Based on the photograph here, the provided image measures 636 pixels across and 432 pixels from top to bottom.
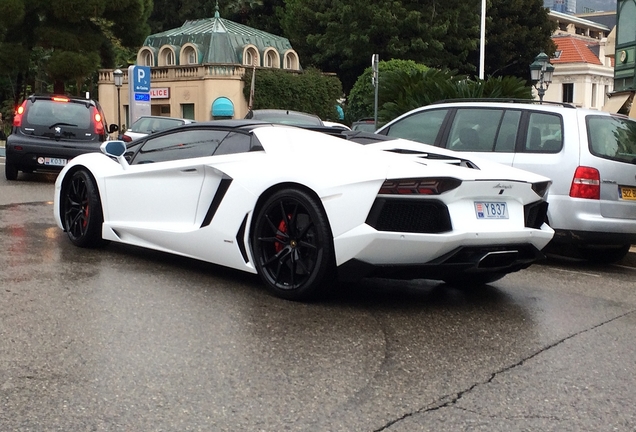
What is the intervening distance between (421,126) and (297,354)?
17.3 feet

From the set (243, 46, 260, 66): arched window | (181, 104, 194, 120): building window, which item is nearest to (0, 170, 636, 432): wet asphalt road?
(181, 104, 194, 120): building window

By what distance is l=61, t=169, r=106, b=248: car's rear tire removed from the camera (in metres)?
7.75

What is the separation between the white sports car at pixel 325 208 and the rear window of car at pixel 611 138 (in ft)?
7.27

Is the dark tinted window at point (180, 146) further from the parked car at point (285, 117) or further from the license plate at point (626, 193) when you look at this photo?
the parked car at point (285, 117)

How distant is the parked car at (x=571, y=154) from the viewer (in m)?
8.16

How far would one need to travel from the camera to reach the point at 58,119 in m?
15.5

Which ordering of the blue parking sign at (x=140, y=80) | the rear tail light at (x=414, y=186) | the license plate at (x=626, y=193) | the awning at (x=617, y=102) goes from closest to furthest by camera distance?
the rear tail light at (x=414, y=186) < the license plate at (x=626, y=193) < the awning at (x=617, y=102) < the blue parking sign at (x=140, y=80)

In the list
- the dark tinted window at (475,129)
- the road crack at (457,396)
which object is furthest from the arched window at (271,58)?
the road crack at (457,396)

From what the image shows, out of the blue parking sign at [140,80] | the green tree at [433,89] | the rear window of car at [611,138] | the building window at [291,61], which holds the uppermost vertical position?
the building window at [291,61]

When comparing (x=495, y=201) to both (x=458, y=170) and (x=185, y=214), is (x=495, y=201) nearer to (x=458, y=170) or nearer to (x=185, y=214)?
(x=458, y=170)

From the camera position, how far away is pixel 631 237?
27.0 feet

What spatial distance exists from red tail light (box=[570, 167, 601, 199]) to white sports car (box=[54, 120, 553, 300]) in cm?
189

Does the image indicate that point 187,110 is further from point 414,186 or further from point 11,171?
point 414,186

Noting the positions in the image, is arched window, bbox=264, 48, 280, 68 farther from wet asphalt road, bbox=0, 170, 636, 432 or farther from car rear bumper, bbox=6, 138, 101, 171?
wet asphalt road, bbox=0, 170, 636, 432
